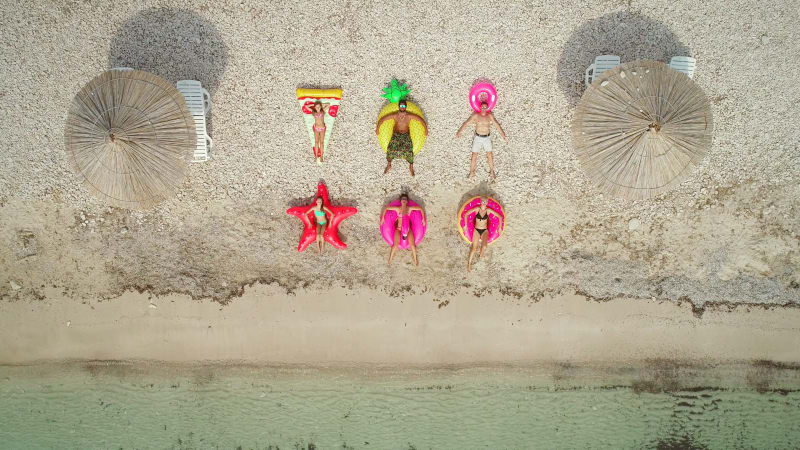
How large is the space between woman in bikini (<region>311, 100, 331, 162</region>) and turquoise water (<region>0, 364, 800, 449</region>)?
2.30 meters

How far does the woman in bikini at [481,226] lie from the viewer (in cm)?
452

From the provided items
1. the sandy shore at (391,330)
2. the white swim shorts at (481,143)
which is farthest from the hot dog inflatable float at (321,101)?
the sandy shore at (391,330)

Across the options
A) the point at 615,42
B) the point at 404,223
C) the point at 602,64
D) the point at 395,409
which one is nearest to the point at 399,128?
the point at 404,223

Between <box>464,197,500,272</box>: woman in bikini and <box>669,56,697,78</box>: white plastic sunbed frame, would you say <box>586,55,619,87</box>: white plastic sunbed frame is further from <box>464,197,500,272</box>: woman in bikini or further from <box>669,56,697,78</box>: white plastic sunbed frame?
<box>464,197,500,272</box>: woman in bikini

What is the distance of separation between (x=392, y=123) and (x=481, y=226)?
1309 mm

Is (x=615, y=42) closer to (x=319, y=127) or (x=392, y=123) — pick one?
(x=392, y=123)

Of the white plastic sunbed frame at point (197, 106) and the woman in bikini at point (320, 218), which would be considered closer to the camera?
the white plastic sunbed frame at point (197, 106)

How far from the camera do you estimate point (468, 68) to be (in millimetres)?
4629

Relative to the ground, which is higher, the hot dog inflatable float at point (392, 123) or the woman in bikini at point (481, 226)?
the hot dog inflatable float at point (392, 123)

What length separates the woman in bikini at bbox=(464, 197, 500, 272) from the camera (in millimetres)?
4523

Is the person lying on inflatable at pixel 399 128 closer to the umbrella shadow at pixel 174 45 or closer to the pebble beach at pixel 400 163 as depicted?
the pebble beach at pixel 400 163

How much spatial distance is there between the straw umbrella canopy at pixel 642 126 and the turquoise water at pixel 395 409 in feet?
7.40

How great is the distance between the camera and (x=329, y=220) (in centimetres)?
466

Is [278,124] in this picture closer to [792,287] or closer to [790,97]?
[790,97]
